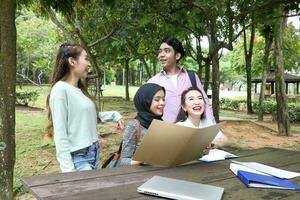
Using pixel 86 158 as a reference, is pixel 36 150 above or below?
below

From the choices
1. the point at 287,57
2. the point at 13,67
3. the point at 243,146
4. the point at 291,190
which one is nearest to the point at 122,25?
the point at 243,146

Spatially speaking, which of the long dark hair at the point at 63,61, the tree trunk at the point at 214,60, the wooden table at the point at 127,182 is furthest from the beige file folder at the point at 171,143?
the tree trunk at the point at 214,60

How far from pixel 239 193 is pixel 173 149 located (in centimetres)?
49

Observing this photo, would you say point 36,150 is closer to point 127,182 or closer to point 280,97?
point 127,182

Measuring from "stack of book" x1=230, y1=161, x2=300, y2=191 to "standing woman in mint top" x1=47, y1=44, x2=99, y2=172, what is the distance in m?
0.88

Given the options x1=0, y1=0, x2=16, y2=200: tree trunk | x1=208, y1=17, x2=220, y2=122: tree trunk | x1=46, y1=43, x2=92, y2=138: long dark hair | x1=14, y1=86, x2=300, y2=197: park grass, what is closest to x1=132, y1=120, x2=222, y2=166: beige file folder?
x1=46, y1=43, x2=92, y2=138: long dark hair

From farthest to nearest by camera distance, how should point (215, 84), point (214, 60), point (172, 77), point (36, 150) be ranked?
1. point (214, 60)
2. point (215, 84)
3. point (36, 150)
4. point (172, 77)

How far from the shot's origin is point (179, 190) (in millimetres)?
1714

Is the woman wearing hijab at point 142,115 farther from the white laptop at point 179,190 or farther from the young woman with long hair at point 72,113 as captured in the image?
the white laptop at point 179,190

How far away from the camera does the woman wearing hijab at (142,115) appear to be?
8.03 feet

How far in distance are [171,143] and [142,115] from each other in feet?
1.39

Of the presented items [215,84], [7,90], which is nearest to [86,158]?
[7,90]

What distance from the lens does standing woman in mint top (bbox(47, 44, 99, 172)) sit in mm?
2344

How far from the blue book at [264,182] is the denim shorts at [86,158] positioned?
94 centimetres
